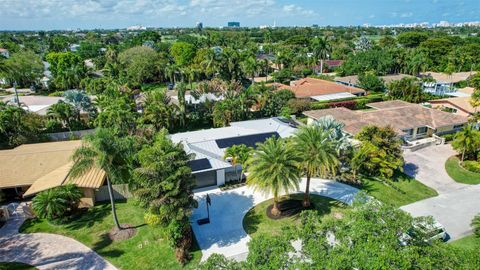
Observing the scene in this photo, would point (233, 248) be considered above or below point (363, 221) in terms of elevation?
below

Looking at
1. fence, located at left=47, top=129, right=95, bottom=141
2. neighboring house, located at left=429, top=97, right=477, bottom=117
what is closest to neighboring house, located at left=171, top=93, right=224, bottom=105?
fence, located at left=47, top=129, right=95, bottom=141

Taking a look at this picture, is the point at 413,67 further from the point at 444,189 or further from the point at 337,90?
the point at 444,189

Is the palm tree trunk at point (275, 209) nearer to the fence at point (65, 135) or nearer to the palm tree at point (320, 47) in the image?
the fence at point (65, 135)

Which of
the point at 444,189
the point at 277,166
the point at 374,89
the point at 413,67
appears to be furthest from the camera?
the point at 413,67

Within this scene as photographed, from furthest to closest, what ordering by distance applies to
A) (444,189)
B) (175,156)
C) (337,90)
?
(337,90)
(444,189)
(175,156)

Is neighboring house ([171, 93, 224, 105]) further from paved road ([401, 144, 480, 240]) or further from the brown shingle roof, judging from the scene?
paved road ([401, 144, 480, 240])

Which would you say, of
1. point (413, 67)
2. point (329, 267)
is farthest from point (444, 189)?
point (413, 67)
